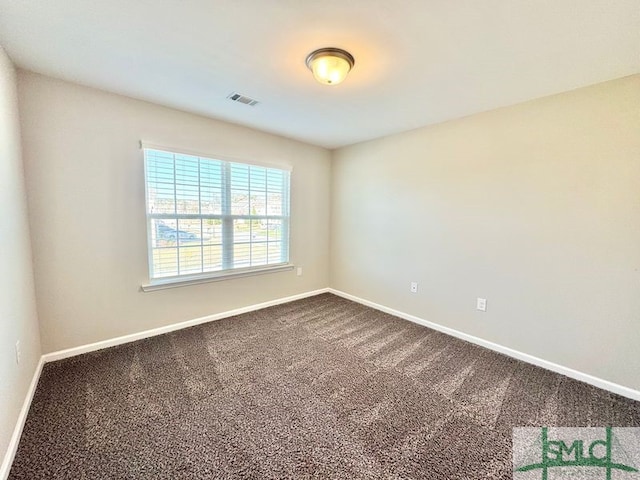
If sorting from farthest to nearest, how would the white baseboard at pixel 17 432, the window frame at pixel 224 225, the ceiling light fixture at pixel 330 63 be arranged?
the window frame at pixel 224 225
the ceiling light fixture at pixel 330 63
the white baseboard at pixel 17 432

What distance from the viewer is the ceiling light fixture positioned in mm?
1688

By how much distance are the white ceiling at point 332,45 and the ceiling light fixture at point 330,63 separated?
0.16ft

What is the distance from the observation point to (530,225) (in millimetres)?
2373

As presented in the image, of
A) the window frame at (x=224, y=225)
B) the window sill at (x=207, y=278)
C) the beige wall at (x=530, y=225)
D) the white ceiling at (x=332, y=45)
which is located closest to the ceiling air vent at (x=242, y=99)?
the white ceiling at (x=332, y=45)

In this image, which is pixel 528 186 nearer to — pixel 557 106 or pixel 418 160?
pixel 557 106

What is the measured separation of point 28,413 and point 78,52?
2353mm

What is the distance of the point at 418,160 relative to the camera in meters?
3.17

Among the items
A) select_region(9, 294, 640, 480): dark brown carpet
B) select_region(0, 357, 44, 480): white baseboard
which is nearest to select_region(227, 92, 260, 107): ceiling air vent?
select_region(9, 294, 640, 480): dark brown carpet

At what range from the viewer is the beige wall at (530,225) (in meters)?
1.97

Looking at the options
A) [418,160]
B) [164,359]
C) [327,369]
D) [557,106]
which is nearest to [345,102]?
[418,160]

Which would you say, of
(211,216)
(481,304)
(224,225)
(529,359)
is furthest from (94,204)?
(529,359)

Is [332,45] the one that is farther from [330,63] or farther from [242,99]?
[242,99]

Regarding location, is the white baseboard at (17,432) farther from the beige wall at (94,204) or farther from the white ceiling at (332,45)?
the white ceiling at (332,45)

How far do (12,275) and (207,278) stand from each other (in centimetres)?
158
